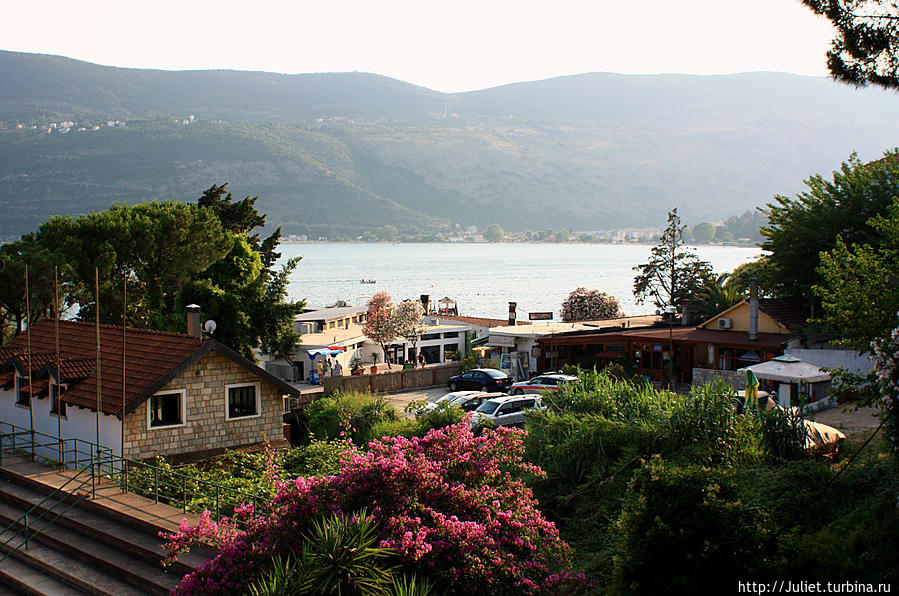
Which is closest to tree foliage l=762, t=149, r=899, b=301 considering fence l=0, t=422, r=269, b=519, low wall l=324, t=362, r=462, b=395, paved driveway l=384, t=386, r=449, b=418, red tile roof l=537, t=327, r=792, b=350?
red tile roof l=537, t=327, r=792, b=350

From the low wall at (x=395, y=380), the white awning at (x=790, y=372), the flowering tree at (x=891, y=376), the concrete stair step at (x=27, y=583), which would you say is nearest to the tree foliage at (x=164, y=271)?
the low wall at (x=395, y=380)

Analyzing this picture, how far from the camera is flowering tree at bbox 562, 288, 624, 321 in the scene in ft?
238

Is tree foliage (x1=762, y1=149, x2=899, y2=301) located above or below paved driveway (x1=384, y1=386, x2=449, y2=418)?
above

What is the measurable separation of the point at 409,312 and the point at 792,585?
4462cm

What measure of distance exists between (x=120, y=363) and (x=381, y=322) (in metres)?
28.2

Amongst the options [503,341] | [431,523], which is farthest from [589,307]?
[431,523]

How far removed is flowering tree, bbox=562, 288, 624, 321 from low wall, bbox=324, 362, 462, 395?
3055 centimetres

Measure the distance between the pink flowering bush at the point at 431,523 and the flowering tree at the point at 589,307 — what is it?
6235cm

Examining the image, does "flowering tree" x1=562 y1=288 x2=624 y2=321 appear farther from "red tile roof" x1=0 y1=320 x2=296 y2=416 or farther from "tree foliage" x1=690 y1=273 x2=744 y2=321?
"red tile roof" x1=0 y1=320 x2=296 y2=416

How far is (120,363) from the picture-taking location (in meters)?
24.1

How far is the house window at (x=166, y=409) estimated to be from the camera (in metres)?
22.5

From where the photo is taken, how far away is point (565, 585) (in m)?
9.64

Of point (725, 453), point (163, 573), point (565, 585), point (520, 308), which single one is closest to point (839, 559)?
point (565, 585)

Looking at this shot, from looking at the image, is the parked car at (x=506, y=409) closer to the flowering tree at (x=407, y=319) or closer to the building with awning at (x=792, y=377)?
the building with awning at (x=792, y=377)
